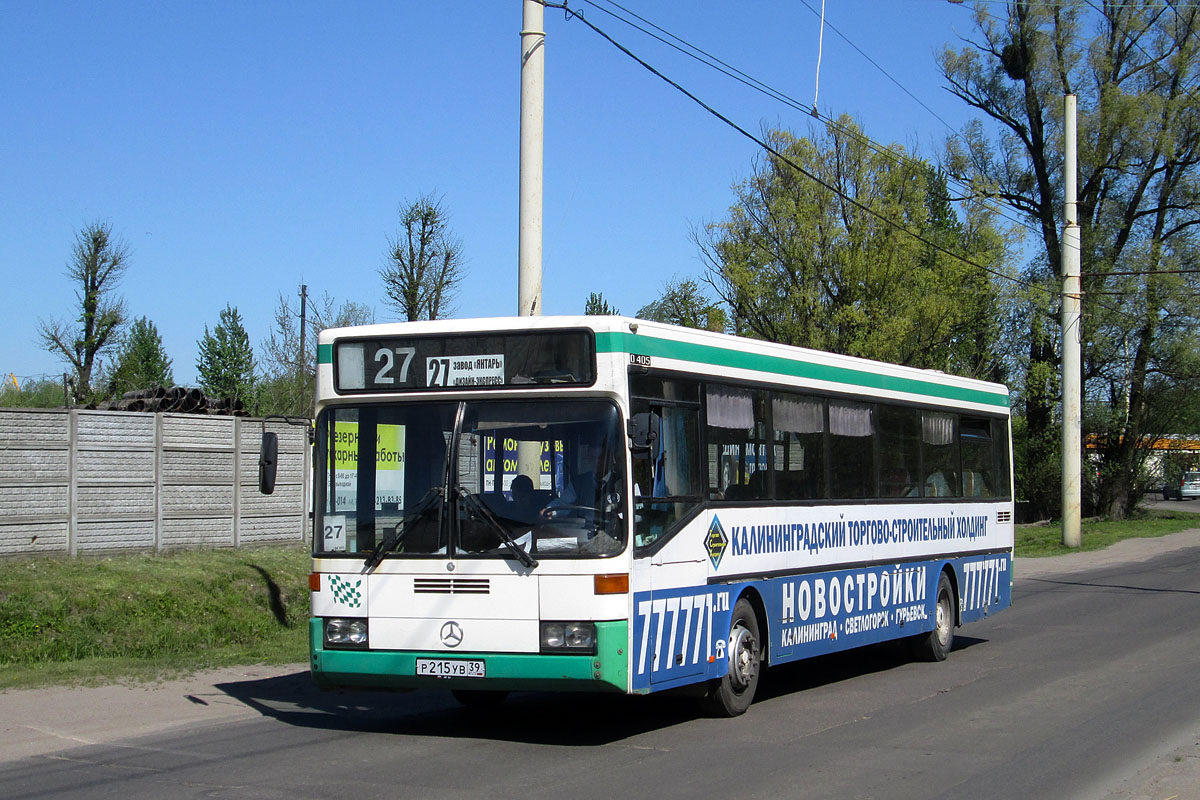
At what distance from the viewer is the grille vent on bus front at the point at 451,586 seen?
29.8 ft

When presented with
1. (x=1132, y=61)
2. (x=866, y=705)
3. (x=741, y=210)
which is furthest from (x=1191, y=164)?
(x=866, y=705)

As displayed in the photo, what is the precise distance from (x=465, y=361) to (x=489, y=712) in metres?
3.41

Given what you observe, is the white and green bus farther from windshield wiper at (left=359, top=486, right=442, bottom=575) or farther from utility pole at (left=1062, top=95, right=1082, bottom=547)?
utility pole at (left=1062, top=95, right=1082, bottom=547)

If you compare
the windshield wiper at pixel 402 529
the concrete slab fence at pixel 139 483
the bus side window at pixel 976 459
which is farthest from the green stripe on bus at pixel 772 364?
the concrete slab fence at pixel 139 483

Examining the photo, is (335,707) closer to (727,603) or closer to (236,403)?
(727,603)

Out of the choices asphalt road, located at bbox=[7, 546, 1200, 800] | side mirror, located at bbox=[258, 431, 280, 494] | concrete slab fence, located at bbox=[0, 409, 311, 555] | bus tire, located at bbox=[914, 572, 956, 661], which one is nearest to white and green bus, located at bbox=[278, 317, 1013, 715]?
side mirror, located at bbox=[258, 431, 280, 494]

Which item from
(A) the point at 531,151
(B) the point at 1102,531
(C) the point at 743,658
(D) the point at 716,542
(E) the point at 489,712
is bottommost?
(E) the point at 489,712

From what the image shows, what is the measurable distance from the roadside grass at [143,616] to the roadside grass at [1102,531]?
73.7 ft

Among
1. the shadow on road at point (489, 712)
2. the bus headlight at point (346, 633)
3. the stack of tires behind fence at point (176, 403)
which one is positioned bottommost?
the shadow on road at point (489, 712)

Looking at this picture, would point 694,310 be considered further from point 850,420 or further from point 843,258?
point 850,420

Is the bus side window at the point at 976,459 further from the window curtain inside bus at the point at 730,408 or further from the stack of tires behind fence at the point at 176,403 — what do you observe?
the stack of tires behind fence at the point at 176,403

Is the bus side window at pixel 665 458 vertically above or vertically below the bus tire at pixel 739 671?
above

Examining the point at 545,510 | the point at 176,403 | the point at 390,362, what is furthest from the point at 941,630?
the point at 176,403

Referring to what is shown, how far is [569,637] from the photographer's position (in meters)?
8.86
